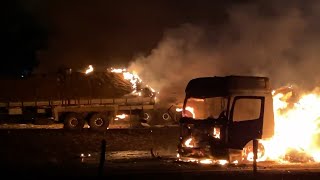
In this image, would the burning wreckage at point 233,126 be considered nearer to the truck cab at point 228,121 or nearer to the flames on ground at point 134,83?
the truck cab at point 228,121

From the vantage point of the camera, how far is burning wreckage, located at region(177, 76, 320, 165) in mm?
14023

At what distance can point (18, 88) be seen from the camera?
28125 millimetres

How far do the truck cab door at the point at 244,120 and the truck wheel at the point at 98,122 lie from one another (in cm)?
1271

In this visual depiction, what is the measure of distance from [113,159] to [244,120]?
4044mm

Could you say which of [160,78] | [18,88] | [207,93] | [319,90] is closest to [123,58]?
[160,78]

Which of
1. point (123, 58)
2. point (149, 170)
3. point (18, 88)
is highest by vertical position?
point (123, 58)

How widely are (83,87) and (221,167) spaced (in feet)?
50.0

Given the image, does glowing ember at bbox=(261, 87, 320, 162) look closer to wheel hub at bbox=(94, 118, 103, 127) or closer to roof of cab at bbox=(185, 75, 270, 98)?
roof of cab at bbox=(185, 75, 270, 98)

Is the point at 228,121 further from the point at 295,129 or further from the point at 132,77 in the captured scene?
the point at 132,77

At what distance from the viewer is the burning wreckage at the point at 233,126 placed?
1402cm

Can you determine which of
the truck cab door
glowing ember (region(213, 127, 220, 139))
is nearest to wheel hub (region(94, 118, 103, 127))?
glowing ember (region(213, 127, 220, 139))

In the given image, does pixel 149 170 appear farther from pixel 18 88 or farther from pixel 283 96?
pixel 18 88

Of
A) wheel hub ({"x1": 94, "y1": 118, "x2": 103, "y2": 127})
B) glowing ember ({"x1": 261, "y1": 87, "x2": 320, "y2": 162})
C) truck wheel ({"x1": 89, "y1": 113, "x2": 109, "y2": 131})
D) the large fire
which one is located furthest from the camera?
the large fire

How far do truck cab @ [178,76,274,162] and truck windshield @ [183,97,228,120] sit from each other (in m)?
0.07
